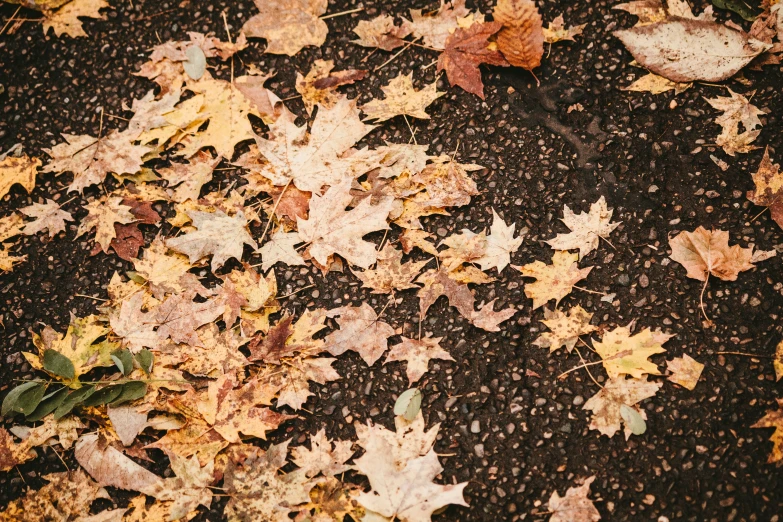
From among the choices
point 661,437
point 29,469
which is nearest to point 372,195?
point 661,437

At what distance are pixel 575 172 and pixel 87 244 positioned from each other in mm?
2093

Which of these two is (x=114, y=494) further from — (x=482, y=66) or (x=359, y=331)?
(x=482, y=66)

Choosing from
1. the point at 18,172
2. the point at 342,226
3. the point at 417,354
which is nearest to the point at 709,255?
the point at 417,354

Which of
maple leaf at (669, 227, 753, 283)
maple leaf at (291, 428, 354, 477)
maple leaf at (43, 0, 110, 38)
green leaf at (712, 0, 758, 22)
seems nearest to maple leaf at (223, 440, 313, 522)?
maple leaf at (291, 428, 354, 477)

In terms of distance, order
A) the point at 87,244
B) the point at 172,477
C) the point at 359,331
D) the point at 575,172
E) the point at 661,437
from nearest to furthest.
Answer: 1. the point at 661,437
2. the point at 172,477
3. the point at 359,331
4. the point at 575,172
5. the point at 87,244

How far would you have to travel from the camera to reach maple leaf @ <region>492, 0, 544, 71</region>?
2438 millimetres

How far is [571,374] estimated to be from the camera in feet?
6.63

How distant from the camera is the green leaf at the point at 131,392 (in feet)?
6.91

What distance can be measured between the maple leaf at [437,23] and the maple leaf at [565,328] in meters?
1.32

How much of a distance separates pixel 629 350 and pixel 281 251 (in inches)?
53.2

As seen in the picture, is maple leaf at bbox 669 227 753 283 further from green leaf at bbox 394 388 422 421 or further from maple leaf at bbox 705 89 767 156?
green leaf at bbox 394 388 422 421

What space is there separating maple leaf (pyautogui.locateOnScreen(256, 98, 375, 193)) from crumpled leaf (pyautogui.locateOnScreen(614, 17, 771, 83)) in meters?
1.21

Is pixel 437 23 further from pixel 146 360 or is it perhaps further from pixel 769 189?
pixel 146 360

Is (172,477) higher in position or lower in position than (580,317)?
lower
